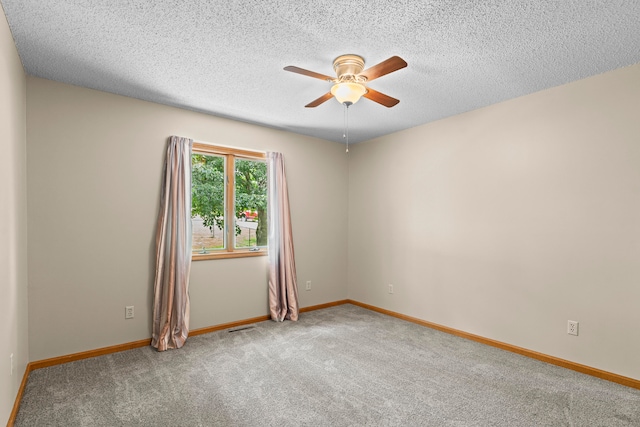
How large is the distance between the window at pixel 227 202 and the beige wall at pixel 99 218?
161 millimetres

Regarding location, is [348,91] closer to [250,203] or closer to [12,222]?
[250,203]

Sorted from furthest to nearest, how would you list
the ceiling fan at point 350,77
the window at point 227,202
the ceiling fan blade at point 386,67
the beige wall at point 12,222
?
1. the window at point 227,202
2. the ceiling fan at point 350,77
3. the ceiling fan blade at point 386,67
4. the beige wall at point 12,222

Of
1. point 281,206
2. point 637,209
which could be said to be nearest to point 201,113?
point 281,206

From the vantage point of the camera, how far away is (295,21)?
77.9 inches

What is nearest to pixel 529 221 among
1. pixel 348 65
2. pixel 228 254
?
pixel 348 65

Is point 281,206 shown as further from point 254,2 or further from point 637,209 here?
point 637,209

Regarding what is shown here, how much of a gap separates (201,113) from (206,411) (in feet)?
9.60

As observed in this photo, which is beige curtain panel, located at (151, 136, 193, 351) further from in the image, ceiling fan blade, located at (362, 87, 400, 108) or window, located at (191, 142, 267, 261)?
ceiling fan blade, located at (362, 87, 400, 108)

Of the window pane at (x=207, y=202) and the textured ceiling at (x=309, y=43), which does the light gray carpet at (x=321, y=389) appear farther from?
the textured ceiling at (x=309, y=43)

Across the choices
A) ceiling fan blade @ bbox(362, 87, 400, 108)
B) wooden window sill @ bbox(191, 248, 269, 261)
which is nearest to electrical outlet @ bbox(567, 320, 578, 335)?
A: ceiling fan blade @ bbox(362, 87, 400, 108)

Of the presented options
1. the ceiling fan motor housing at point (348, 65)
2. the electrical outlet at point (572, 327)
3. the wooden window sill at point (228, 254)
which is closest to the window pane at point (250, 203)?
the wooden window sill at point (228, 254)

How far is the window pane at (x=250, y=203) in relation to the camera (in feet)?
13.6

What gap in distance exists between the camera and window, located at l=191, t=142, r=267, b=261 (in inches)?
151

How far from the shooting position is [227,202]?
404 centimetres
